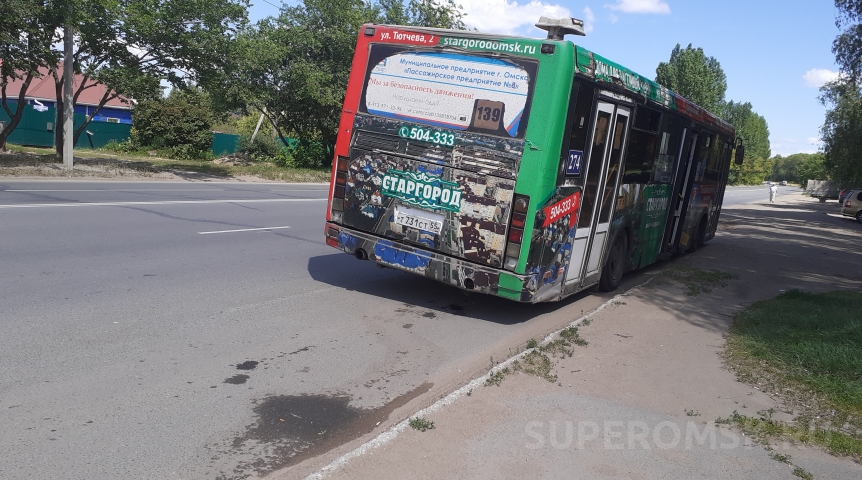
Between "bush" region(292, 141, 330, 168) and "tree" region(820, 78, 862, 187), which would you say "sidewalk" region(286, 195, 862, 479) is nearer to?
"bush" region(292, 141, 330, 168)

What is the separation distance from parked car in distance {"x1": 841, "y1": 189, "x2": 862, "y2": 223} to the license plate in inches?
1645

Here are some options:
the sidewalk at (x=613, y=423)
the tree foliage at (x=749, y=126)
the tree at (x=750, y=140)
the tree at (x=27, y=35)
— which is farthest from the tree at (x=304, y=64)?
the tree at (x=750, y=140)

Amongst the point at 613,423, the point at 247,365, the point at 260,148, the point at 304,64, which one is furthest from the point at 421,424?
the point at 260,148

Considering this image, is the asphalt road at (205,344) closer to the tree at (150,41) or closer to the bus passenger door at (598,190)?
the bus passenger door at (598,190)

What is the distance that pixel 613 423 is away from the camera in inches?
212

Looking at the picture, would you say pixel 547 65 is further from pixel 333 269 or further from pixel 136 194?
pixel 136 194

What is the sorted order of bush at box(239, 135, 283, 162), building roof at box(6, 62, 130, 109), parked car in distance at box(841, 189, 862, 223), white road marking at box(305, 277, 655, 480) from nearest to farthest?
1. white road marking at box(305, 277, 655, 480)
2. bush at box(239, 135, 283, 162)
3. parked car in distance at box(841, 189, 862, 223)
4. building roof at box(6, 62, 130, 109)

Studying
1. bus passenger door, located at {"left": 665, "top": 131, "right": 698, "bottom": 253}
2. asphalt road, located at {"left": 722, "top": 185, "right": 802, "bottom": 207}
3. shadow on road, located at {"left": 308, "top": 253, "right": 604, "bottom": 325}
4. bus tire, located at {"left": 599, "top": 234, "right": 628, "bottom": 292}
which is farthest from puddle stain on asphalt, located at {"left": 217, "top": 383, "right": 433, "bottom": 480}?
asphalt road, located at {"left": 722, "top": 185, "right": 802, "bottom": 207}

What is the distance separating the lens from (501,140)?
761 cm

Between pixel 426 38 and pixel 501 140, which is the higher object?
pixel 426 38

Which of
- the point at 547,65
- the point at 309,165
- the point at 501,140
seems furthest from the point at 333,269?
the point at 309,165

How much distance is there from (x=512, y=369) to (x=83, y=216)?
30.6 feet

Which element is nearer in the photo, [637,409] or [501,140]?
[637,409]

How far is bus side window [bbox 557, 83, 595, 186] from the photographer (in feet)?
25.4
